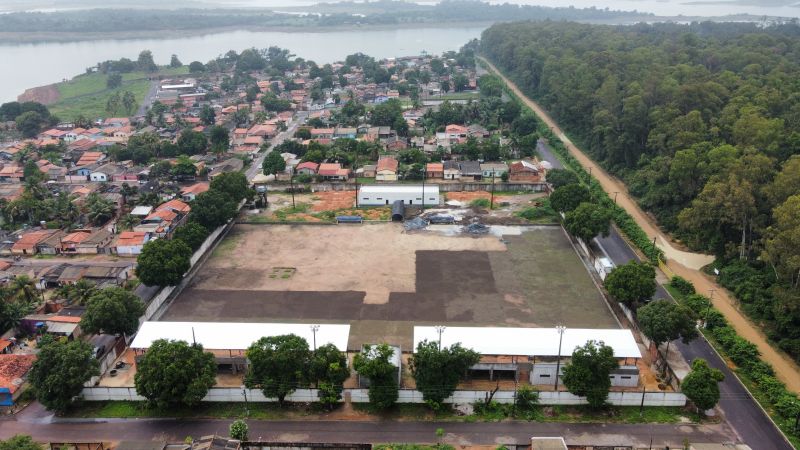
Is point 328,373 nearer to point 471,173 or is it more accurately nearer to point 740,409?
point 740,409

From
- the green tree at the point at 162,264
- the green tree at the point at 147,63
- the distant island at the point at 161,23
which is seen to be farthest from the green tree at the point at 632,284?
the distant island at the point at 161,23

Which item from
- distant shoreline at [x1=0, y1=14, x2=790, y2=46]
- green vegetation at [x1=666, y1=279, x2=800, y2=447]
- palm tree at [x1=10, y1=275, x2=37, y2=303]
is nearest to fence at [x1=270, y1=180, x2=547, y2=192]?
green vegetation at [x1=666, y1=279, x2=800, y2=447]

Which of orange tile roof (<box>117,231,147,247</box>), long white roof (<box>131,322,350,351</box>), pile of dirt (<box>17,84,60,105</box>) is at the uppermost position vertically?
pile of dirt (<box>17,84,60,105</box>)

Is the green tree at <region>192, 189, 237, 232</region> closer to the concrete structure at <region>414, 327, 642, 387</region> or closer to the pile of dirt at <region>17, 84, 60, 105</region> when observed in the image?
the concrete structure at <region>414, 327, 642, 387</region>

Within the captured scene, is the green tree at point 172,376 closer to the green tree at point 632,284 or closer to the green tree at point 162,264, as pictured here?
the green tree at point 162,264

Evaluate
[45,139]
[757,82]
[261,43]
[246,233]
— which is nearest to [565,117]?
[757,82]

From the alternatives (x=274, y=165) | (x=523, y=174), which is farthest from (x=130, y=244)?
(x=523, y=174)

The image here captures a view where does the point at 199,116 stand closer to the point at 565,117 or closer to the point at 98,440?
the point at 565,117

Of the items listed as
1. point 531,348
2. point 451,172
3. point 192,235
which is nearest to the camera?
point 531,348
